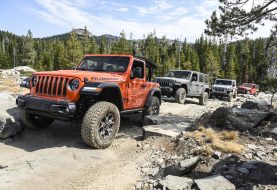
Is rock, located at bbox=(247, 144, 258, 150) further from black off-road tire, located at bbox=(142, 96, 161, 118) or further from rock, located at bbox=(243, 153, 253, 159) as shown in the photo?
→ black off-road tire, located at bbox=(142, 96, 161, 118)

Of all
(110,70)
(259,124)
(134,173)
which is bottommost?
(134,173)

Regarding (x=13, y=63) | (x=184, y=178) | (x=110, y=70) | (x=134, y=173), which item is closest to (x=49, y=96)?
(x=110, y=70)

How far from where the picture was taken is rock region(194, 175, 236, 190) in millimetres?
4504

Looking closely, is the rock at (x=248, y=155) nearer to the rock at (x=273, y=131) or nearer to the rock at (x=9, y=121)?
the rock at (x=273, y=131)

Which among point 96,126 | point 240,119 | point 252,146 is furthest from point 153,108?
point 252,146

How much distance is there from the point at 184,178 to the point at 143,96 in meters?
4.14

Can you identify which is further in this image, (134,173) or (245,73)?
(245,73)

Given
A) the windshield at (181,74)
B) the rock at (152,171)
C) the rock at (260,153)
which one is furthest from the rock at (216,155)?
the windshield at (181,74)

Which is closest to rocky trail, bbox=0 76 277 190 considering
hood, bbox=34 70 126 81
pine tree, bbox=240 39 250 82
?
hood, bbox=34 70 126 81

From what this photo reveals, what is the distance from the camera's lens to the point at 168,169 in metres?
5.46

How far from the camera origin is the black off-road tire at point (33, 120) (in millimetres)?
7445

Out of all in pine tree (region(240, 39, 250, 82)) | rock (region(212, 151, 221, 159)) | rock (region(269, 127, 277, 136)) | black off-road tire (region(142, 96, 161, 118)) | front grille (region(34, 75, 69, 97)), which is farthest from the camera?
pine tree (region(240, 39, 250, 82))

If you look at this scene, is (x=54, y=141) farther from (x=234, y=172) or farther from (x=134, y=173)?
(x=234, y=172)

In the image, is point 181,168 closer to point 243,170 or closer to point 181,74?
point 243,170
